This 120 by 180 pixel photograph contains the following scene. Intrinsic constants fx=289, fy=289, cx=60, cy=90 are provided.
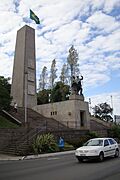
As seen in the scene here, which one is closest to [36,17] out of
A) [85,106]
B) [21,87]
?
[21,87]

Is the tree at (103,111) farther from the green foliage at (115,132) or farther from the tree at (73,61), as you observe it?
the green foliage at (115,132)

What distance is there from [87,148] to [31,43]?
39300 mm

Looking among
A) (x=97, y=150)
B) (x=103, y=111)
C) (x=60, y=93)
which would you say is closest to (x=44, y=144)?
(x=97, y=150)

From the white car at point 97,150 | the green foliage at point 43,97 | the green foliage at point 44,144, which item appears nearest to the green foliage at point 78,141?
the green foliage at point 44,144

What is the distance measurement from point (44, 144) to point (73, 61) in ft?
127

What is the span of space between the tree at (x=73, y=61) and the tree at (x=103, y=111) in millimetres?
21734

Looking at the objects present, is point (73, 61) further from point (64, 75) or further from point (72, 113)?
point (72, 113)

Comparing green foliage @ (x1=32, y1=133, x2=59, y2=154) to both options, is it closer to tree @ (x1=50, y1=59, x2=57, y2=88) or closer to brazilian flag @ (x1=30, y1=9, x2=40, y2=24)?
brazilian flag @ (x1=30, y1=9, x2=40, y2=24)

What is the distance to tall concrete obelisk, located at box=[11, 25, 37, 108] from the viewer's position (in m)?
51.3

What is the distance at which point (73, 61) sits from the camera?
65312 mm

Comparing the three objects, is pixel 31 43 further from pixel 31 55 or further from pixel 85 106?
pixel 85 106

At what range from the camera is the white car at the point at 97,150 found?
17094mm

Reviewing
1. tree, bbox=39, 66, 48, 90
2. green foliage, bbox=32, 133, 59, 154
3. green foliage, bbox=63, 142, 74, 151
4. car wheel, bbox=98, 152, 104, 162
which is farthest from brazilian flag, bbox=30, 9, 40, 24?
car wheel, bbox=98, 152, 104, 162

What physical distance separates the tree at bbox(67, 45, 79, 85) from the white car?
4664 cm
